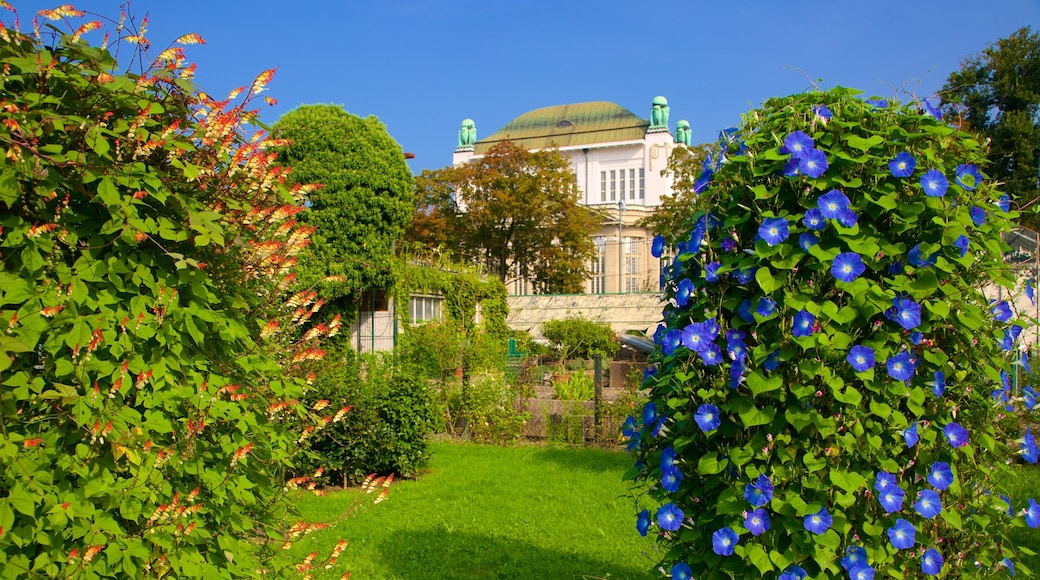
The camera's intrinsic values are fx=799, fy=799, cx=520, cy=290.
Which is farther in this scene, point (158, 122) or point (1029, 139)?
point (1029, 139)

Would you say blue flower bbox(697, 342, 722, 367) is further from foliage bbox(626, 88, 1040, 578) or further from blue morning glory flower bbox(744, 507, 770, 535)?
blue morning glory flower bbox(744, 507, 770, 535)

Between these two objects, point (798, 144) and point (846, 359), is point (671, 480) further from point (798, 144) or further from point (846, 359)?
point (798, 144)

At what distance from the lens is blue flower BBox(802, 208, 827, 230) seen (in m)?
2.49

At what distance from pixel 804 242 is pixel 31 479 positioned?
2.24m

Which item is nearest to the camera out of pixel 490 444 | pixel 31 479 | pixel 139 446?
pixel 31 479

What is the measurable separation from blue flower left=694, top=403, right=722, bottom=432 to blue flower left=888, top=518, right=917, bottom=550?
623 millimetres

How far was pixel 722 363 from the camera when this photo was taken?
8.39ft

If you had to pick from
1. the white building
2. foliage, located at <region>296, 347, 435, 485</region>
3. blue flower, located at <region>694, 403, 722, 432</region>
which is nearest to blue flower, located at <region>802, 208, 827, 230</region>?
blue flower, located at <region>694, 403, 722, 432</region>

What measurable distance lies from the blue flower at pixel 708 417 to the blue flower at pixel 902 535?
2.04 feet

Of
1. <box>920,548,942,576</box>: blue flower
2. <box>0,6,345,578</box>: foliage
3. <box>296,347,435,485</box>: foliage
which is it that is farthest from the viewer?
<box>296,347,435,485</box>: foliage

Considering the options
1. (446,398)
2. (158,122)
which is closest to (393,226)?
(446,398)

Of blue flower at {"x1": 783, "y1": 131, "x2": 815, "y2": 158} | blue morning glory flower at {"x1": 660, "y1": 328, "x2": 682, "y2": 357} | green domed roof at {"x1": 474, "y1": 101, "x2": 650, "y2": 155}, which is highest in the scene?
green domed roof at {"x1": 474, "y1": 101, "x2": 650, "y2": 155}

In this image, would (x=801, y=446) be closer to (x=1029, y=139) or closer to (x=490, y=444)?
(x=490, y=444)

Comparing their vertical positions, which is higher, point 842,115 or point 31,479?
point 842,115
